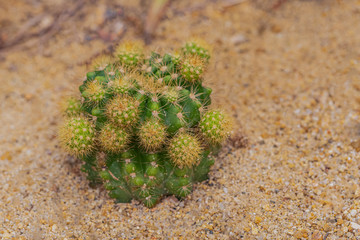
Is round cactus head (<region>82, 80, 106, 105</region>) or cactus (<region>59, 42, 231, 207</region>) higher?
round cactus head (<region>82, 80, 106, 105</region>)

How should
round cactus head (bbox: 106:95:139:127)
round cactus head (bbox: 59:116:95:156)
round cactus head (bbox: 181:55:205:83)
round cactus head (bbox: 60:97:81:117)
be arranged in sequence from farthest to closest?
round cactus head (bbox: 60:97:81:117), round cactus head (bbox: 181:55:205:83), round cactus head (bbox: 59:116:95:156), round cactus head (bbox: 106:95:139:127)

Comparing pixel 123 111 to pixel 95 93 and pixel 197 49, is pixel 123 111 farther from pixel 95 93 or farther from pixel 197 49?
pixel 197 49

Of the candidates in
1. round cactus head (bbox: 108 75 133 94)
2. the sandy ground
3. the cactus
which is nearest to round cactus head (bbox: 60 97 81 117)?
the cactus

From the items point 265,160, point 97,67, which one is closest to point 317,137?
point 265,160

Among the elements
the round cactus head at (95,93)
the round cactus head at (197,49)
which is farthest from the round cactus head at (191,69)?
the round cactus head at (95,93)

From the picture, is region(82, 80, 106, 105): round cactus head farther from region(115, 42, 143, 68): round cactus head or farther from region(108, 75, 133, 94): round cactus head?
region(115, 42, 143, 68): round cactus head

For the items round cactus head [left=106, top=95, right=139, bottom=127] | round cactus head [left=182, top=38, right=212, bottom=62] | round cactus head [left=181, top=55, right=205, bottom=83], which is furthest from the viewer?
round cactus head [left=182, top=38, right=212, bottom=62]

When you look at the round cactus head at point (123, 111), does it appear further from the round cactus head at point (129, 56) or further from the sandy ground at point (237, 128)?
the sandy ground at point (237, 128)
